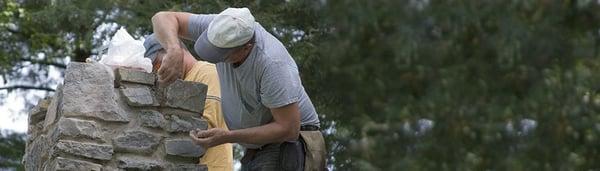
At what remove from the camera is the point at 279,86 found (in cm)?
499

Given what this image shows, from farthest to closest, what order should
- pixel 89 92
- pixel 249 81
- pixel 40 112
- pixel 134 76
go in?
pixel 40 112 < pixel 134 76 < pixel 89 92 < pixel 249 81

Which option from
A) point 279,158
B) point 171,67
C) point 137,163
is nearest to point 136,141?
point 137,163

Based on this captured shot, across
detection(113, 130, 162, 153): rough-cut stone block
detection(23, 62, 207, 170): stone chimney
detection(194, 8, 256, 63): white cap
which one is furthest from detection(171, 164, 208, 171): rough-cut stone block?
detection(194, 8, 256, 63): white cap

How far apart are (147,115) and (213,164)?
338 millimetres

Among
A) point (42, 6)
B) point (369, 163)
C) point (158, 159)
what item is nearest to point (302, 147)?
point (158, 159)

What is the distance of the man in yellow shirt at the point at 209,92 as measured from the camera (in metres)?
5.55

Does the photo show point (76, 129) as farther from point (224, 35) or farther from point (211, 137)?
point (224, 35)

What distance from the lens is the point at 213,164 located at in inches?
218

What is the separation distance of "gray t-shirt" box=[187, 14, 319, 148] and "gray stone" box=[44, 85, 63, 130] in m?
0.55

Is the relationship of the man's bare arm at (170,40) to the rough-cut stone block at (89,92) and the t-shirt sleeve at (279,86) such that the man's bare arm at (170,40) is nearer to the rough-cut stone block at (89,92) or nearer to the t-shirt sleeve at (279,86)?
the rough-cut stone block at (89,92)

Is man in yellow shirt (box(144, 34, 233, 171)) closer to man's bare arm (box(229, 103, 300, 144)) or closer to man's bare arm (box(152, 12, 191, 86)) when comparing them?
man's bare arm (box(152, 12, 191, 86))

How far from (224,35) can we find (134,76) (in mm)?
591

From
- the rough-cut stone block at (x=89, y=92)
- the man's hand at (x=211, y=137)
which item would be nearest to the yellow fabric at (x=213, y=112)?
the man's hand at (x=211, y=137)

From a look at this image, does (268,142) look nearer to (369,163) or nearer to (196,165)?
Result: (196,165)
